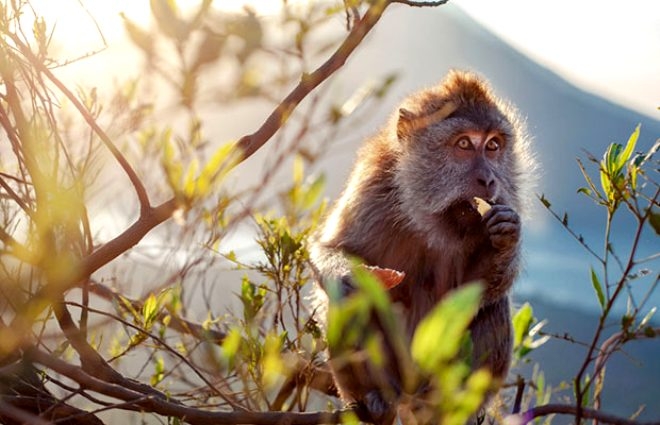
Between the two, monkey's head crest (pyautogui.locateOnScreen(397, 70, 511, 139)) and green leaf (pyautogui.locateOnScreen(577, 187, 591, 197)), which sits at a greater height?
monkey's head crest (pyautogui.locateOnScreen(397, 70, 511, 139))

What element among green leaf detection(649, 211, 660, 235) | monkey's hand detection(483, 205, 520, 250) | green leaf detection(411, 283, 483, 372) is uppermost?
monkey's hand detection(483, 205, 520, 250)

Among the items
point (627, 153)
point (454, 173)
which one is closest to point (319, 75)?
point (627, 153)

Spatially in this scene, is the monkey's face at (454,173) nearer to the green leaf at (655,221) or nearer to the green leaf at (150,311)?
the green leaf at (150,311)

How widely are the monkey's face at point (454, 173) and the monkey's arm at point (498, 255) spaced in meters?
0.20

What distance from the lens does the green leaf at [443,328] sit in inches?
36.3

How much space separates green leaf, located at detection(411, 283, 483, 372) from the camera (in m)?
0.92

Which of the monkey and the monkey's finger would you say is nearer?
the monkey's finger

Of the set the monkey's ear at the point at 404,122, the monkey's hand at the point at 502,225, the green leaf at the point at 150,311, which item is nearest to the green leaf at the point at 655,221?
the green leaf at the point at 150,311

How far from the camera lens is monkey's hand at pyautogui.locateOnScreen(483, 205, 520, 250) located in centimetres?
336

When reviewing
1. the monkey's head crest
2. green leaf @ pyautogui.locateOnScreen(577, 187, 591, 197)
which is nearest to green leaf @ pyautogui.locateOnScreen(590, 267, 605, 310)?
green leaf @ pyautogui.locateOnScreen(577, 187, 591, 197)

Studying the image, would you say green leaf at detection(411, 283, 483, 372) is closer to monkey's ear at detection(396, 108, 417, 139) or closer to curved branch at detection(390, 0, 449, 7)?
curved branch at detection(390, 0, 449, 7)

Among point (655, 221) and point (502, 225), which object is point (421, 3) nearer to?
point (655, 221)

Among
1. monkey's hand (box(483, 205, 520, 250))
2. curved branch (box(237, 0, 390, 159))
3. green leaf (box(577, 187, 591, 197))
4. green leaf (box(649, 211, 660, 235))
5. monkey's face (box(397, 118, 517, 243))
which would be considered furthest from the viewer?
monkey's face (box(397, 118, 517, 243))

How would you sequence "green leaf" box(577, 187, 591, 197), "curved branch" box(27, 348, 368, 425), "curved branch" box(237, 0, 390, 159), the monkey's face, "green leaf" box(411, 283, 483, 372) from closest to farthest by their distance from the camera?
1. "green leaf" box(411, 283, 483, 372)
2. "curved branch" box(237, 0, 390, 159)
3. "curved branch" box(27, 348, 368, 425)
4. "green leaf" box(577, 187, 591, 197)
5. the monkey's face
